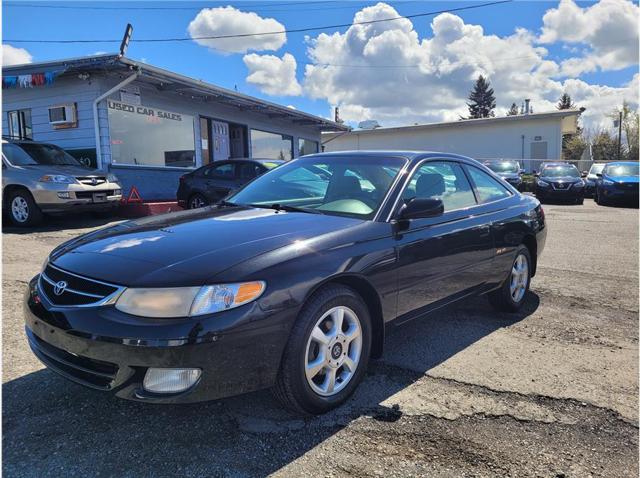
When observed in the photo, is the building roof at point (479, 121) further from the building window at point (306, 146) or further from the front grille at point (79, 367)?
the front grille at point (79, 367)

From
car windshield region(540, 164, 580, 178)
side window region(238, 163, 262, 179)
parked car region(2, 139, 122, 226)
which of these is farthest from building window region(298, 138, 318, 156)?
parked car region(2, 139, 122, 226)

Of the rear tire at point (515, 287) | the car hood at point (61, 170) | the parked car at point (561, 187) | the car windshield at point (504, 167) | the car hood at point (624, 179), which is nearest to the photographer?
the rear tire at point (515, 287)

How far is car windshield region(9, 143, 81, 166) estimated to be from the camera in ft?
30.3

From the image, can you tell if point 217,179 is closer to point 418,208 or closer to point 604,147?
point 418,208

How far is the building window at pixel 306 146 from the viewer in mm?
21781

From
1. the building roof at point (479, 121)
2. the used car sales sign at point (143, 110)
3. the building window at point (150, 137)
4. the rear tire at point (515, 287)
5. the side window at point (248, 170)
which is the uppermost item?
the building roof at point (479, 121)

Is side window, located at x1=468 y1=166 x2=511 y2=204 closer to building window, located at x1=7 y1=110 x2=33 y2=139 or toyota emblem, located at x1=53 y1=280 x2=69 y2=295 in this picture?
toyota emblem, located at x1=53 y1=280 x2=69 y2=295

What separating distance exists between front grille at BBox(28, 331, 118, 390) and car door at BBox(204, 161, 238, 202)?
27.8 feet

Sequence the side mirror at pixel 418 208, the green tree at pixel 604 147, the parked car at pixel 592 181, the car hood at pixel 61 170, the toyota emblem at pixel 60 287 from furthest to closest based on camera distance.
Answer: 1. the green tree at pixel 604 147
2. the parked car at pixel 592 181
3. the car hood at pixel 61 170
4. the side mirror at pixel 418 208
5. the toyota emblem at pixel 60 287

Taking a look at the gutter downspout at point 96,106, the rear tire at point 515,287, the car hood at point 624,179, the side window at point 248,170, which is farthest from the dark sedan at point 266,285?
the car hood at point 624,179

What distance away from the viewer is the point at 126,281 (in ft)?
7.67

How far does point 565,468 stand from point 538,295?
124 inches

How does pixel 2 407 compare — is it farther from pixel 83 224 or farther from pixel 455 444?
pixel 83 224

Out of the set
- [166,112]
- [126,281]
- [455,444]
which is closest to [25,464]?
[126,281]
